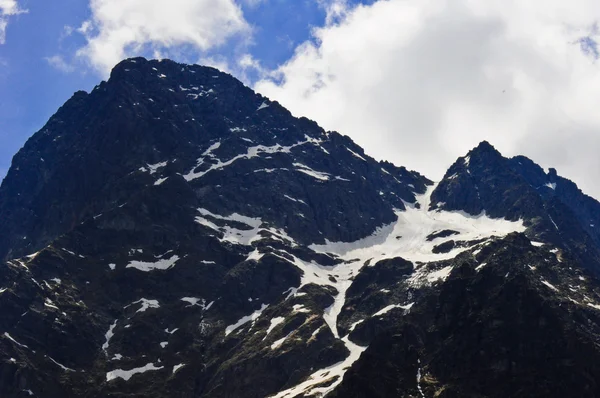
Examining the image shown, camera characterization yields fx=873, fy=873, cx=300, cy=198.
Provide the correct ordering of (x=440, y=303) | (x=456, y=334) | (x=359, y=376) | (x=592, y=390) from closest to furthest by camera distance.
Answer: 1. (x=592, y=390)
2. (x=359, y=376)
3. (x=456, y=334)
4. (x=440, y=303)

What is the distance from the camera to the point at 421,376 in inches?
6545

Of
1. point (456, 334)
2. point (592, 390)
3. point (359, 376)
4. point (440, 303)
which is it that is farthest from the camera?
point (440, 303)

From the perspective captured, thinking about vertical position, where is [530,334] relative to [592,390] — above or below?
above

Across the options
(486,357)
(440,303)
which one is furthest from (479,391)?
(440,303)

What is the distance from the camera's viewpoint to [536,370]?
161250 mm

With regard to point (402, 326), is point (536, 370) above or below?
below

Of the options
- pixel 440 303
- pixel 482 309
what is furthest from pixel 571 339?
pixel 440 303

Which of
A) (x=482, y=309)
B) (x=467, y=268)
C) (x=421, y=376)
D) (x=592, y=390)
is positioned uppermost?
(x=467, y=268)

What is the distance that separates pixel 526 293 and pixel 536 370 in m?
25.1

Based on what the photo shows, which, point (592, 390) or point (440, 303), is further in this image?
point (440, 303)

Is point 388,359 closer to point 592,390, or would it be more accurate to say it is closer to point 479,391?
point 479,391

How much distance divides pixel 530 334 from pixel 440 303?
2429 cm

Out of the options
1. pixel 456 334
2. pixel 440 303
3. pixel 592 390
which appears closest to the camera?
pixel 592 390

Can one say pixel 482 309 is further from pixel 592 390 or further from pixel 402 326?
pixel 592 390
